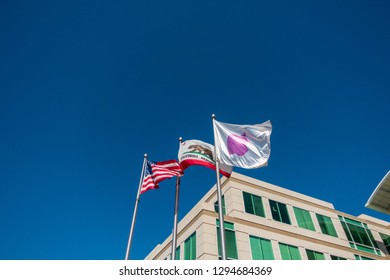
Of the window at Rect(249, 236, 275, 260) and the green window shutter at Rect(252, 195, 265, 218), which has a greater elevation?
the green window shutter at Rect(252, 195, 265, 218)

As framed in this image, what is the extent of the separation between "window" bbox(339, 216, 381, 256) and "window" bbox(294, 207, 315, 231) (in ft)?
13.6

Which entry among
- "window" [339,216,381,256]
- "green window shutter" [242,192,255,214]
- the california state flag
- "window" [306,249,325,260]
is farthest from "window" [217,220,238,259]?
"window" [339,216,381,256]

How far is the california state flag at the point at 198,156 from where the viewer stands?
1066cm

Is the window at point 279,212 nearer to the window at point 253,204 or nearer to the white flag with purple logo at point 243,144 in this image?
the window at point 253,204

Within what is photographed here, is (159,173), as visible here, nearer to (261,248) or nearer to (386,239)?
(261,248)

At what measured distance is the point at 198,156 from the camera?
10.9 metres

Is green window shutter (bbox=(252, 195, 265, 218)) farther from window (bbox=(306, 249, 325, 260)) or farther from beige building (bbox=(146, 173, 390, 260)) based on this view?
window (bbox=(306, 249, 325, 260))

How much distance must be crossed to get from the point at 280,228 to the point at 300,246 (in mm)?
1738

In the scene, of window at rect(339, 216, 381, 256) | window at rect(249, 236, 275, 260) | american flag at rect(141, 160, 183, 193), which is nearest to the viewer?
american flag at rect(141, 160, 183, 193)

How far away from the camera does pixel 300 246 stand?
779 inches

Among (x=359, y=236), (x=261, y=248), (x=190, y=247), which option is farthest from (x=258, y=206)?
(x=359, y=236)

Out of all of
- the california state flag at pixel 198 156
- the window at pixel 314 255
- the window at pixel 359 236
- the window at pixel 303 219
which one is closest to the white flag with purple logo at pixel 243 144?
the california state flag at pixel 198 156

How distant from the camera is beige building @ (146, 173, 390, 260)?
17641 mm
